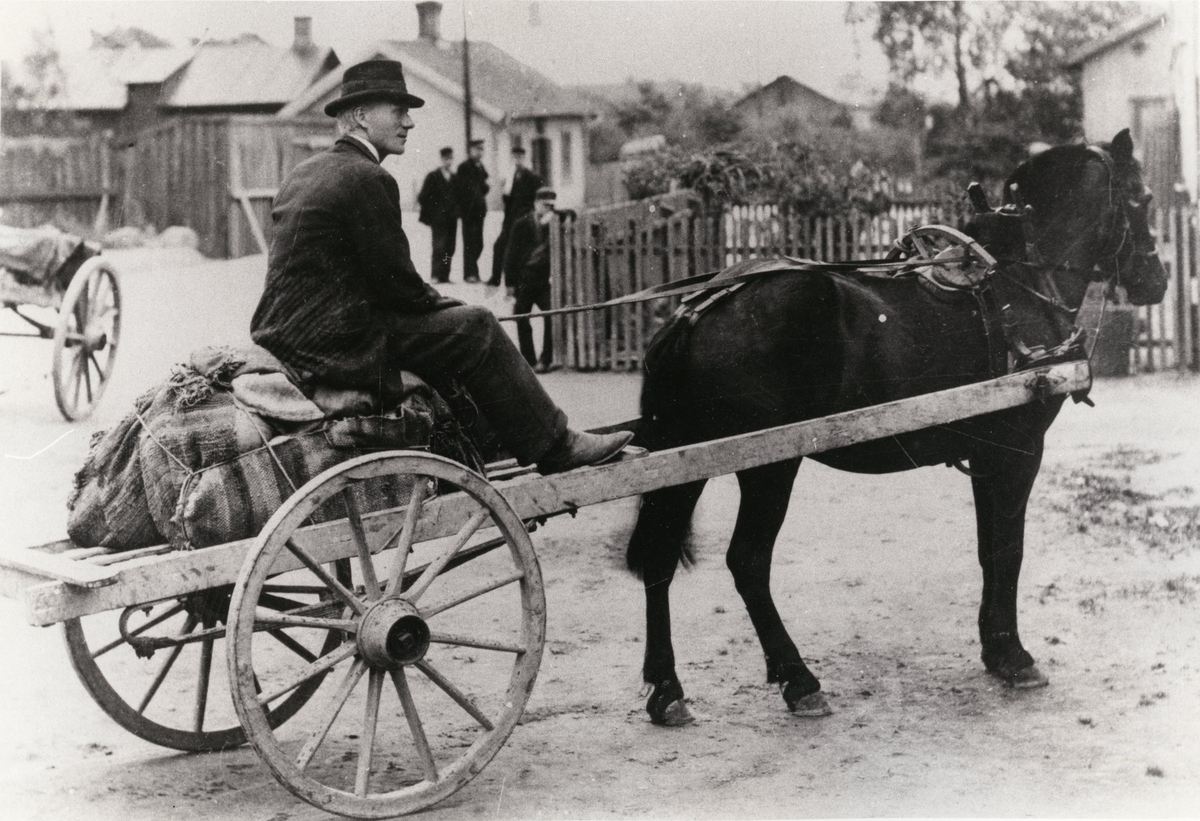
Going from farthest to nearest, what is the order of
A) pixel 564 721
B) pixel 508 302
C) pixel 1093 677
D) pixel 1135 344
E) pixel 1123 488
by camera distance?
pixel 508 302 < pixel 1135 344 < pixel 1123 488 < pixel 1093 677 < pixel 564 721

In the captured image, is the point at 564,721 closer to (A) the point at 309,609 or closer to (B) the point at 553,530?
(A) the point at 309,609

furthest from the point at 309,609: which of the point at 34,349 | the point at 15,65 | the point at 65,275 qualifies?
the point at 34,349

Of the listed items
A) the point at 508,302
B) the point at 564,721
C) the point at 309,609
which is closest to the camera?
the point at 309,609

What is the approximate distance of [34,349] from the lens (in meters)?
9.48

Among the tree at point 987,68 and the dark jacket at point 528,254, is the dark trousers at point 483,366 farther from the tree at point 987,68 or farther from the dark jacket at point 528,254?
the dark jacket at point 528,254

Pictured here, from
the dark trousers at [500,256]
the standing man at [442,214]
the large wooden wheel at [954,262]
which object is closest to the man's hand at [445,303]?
the large wooden wheel at [954,262]

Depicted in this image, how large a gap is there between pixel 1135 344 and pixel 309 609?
31.9 feet

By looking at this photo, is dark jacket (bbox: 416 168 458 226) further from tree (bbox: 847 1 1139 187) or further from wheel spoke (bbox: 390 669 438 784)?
wheel spoke (bbox: 390 669 438 784)

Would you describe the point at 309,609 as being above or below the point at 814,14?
below

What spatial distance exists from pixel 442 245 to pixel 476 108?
164 cm

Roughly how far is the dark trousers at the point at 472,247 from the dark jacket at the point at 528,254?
16.7 inches

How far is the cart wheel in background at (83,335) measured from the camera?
26.1 ft

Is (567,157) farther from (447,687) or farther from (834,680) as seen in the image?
(447,687)

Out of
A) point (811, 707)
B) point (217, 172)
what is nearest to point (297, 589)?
point (811, 707)
